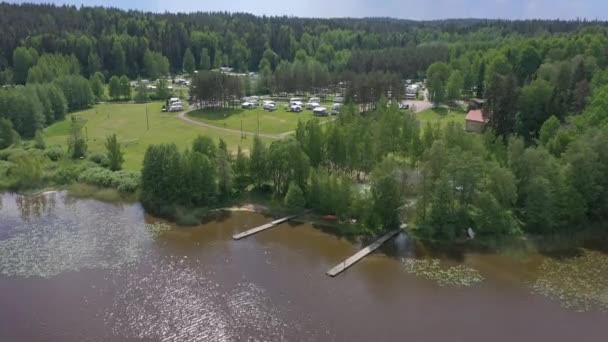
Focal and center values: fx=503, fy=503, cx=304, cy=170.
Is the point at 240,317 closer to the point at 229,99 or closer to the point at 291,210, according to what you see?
the point at 291,210

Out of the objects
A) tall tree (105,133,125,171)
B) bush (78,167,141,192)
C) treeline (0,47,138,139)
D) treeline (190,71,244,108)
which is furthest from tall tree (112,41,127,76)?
bush (78,167,141,192)

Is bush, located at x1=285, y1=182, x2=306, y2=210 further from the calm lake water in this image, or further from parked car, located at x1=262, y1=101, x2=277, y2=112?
parked car, located at x1=262, y1=101, x2=277, y2=112

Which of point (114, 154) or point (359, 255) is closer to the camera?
point (359, 255)

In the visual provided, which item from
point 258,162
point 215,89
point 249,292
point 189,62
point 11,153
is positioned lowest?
point 249,292

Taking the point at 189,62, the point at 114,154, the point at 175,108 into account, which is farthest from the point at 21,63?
the point at 114,154

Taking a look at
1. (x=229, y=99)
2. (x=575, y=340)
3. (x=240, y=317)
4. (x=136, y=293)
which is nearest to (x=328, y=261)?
(x=240, y=317)

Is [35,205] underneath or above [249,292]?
above

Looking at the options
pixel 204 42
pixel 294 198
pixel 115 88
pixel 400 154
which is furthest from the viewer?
pixel 204 42

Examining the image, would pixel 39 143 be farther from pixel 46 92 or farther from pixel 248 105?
pixel 248 105
